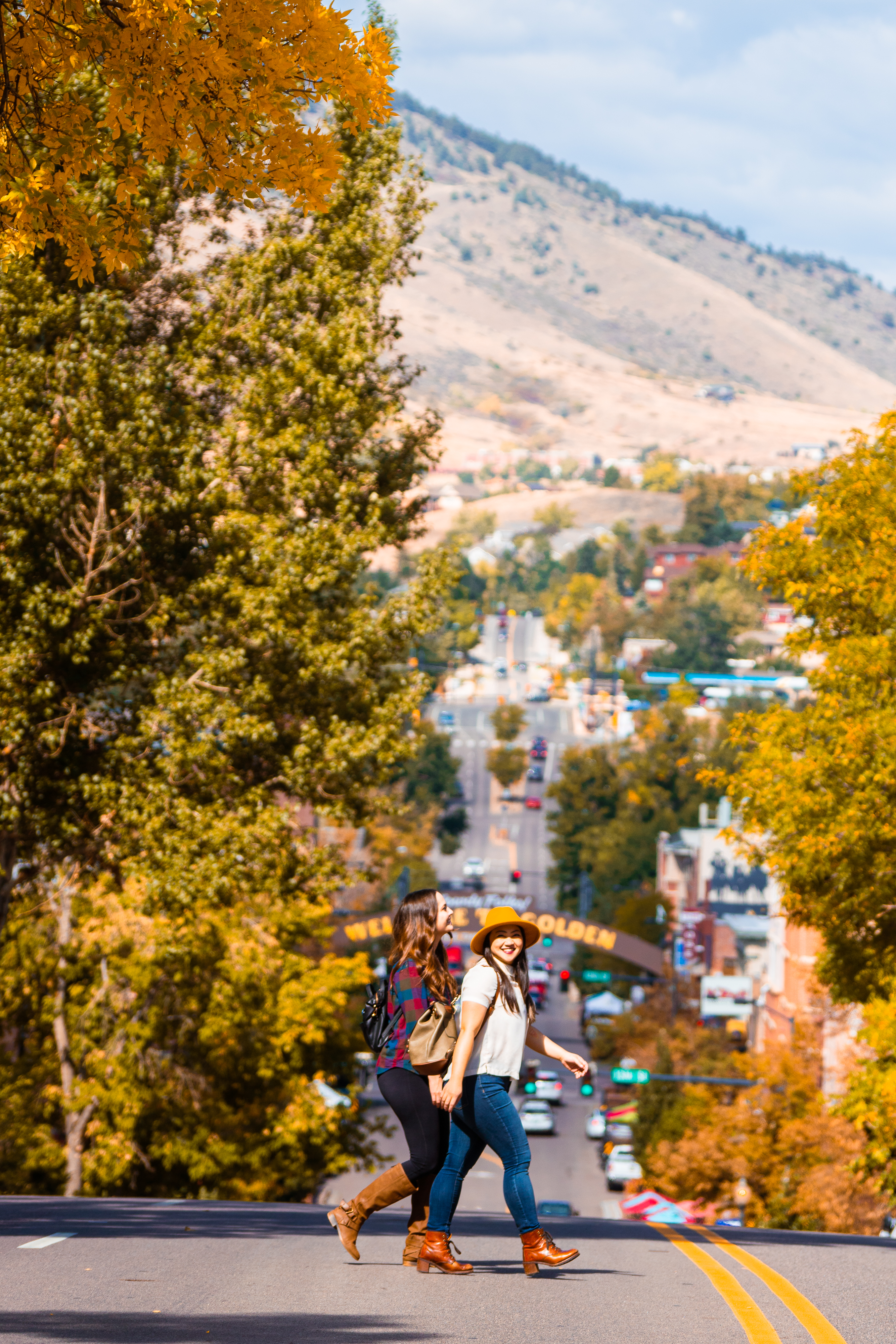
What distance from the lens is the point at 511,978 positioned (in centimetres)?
752

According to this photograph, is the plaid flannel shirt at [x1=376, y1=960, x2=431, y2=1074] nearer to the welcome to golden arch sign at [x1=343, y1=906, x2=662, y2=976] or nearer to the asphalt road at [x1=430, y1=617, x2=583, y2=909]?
the welcome to golden arch sign at [x1=343, y1=906, x2=662, y2=976]

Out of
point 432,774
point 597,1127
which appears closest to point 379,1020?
point 597,1127

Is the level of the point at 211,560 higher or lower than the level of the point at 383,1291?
higher

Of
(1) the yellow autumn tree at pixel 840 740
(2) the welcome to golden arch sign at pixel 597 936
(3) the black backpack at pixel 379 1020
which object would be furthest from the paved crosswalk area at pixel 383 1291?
(2) the welcome to golden arch sign at pixel 597 936

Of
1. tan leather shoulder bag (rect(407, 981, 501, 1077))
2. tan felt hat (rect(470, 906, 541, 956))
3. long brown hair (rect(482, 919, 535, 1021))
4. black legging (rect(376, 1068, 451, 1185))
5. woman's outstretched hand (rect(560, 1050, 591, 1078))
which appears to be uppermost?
tan felt hat (rect(470, 906, 541, 956))

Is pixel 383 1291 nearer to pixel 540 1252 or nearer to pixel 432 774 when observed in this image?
pixel 540 1252

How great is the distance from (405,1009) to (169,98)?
4.61m

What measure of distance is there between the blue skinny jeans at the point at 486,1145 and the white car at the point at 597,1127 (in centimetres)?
5811

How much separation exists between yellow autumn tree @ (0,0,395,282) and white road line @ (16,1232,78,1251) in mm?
5240

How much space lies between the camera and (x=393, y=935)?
25.4 feet

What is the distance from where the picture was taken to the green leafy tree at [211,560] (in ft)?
53.6

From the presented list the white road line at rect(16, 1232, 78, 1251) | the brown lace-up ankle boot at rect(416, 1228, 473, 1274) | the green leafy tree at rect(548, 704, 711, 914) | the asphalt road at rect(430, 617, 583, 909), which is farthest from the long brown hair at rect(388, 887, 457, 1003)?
the asphalt road at rect(430, 617, 583, 909)

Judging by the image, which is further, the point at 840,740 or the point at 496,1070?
the point at 840,740

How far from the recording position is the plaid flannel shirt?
7547 millimetres
